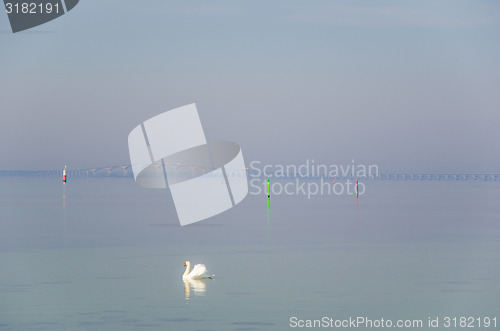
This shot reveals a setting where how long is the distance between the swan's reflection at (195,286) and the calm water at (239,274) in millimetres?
25

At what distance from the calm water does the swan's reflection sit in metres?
0.03

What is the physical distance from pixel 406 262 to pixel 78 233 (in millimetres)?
16874

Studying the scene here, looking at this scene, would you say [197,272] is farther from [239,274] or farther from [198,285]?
[239,274]

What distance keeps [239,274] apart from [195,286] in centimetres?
239

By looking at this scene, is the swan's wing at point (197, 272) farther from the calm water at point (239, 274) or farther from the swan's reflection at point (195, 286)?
the calm water at point (239, 274)

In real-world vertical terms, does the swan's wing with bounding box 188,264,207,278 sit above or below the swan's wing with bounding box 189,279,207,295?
above

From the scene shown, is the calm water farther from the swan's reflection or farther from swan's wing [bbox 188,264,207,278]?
swan's wing [bbox 188,264,207,278]

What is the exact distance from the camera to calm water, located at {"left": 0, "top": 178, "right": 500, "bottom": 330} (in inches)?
729

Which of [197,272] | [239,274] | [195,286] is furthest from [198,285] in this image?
[239,274]

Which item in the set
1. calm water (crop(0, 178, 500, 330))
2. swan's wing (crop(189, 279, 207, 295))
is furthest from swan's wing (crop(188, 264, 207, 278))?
calm water (crop(0, 178, 500, 330))

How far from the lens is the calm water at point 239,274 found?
18.5 metres

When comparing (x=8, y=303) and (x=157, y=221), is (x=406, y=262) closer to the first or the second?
(x=8, y=303)

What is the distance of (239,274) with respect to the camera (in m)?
24.3

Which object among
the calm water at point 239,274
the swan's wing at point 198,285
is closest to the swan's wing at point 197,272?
the swan's wing at point 198,285
